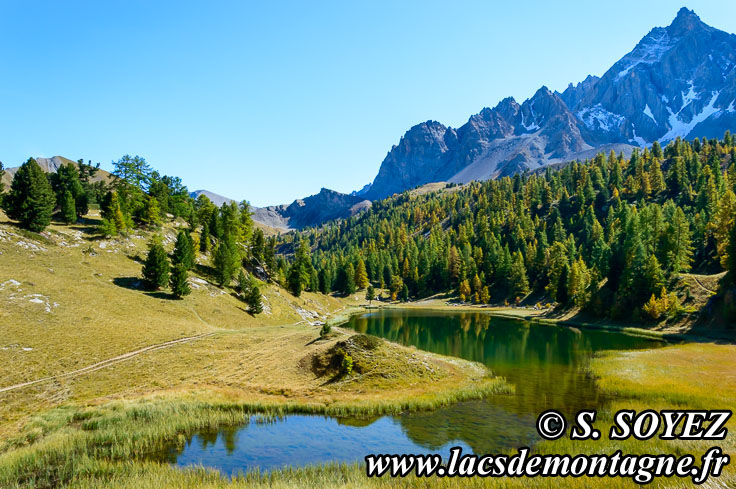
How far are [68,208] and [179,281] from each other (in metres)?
35.6

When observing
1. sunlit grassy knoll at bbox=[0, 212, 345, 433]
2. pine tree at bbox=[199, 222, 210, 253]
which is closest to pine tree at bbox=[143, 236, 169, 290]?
sunlit grassy knoll at bbox=[0, 212, 345, 433]

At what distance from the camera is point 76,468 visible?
747 inches

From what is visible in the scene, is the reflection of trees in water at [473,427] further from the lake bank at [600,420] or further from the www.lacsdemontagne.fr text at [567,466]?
the www.lacsdemontagne.fr text at [567,466]

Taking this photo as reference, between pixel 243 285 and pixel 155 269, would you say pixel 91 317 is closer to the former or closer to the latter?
pixel 155 269

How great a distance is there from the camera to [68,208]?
85.2 metres

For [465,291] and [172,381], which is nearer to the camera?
[172,381]

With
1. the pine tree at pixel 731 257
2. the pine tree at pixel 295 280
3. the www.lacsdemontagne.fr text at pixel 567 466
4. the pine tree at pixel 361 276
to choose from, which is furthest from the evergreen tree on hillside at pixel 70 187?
the pine tree at pixel 731 257

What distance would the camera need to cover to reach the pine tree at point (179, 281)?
245 ft

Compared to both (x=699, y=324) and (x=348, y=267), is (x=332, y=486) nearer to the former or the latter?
(x=699, y=324)

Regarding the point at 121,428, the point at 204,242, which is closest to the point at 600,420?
the point at 121,428

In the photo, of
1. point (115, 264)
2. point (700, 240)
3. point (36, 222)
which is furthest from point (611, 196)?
point (36, 222)

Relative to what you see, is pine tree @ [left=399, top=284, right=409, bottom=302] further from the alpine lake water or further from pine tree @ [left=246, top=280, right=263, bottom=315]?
the alpine lake water

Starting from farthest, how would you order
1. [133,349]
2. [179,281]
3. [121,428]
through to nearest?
1. [179,281]
2. [133,349]
3. [121,428]

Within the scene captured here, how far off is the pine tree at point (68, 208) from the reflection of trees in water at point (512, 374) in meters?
73.8
